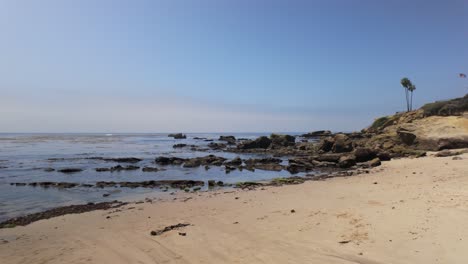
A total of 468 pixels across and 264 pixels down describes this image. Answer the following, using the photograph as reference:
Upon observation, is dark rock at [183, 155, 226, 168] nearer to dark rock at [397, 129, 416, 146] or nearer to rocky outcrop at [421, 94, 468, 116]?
dark rock at [397, 129, 416, 146]

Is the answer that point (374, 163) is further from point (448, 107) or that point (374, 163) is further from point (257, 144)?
point (448, 107)

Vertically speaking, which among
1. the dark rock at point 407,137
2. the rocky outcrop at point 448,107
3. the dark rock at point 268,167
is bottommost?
the dark rock at point 268,167

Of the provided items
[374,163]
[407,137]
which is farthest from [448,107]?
[374,163]

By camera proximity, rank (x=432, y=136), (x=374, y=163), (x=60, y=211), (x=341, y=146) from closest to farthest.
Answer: (x=60, y=211) < (x=374, y=163) < (x=432, y=136) < (x=341, y=146)

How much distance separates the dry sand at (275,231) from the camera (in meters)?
6.86

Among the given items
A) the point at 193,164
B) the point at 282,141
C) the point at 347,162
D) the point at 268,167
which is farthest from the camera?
the point at 282,141

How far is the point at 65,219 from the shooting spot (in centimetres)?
1157

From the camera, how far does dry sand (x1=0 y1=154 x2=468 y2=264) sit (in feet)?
22.5

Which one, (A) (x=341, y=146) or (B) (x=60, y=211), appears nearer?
(B) (x=60, y=211)

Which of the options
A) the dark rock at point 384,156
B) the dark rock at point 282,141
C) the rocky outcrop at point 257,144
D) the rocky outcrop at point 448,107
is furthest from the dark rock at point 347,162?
the rocky outcrop at point 448,107

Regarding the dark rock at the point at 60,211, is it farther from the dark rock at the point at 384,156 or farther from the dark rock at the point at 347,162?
the dark rock at the point at 384,156

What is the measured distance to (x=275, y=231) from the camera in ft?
28.3

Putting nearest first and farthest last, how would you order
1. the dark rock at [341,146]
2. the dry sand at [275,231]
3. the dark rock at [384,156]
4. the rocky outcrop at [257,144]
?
the dry sand at [275,231]
the dark rock at [384,156]
the dark rock at [341,146]
the rocky outcrop at [257,144]

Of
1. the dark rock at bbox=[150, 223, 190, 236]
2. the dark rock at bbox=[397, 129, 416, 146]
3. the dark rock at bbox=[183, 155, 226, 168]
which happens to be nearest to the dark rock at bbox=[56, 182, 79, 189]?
the dark rock at bbox=[183, 155, 226, 168]
